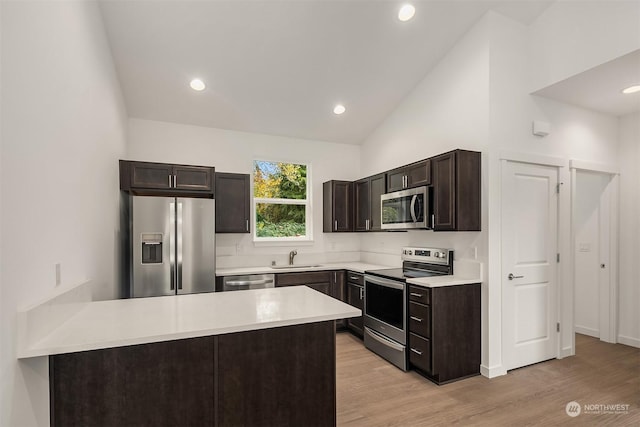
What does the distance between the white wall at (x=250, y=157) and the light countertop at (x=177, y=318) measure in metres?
2.22

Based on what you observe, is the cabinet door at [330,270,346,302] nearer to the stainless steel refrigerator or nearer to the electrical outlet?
the stainless steel refrigerator

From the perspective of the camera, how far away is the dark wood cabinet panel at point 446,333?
2988 millimetres

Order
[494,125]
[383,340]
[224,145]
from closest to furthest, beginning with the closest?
[494,125] → [383,340] → [224,145]

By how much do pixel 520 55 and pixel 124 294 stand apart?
482 cm

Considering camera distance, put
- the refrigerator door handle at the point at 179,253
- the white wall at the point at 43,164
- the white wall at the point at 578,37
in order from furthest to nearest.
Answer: the refrigerator door handle at the point at 179,253 → the white wall at the point at 578,37 → the white wall at the point at 43,164

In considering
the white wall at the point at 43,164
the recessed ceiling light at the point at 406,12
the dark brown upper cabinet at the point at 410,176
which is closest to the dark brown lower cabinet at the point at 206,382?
the white wall at the point at 43,164

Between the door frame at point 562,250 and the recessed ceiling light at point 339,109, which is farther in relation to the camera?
the recessed ceiling light at point 339,109

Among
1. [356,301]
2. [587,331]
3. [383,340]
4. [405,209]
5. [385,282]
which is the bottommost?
[587,331]

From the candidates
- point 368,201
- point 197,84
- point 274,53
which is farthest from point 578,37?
point 197,84

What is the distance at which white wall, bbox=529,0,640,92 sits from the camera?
2689 millimetres

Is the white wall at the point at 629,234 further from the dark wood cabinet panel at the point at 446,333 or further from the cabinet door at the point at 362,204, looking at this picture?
the cabinet door at the point at 362,204

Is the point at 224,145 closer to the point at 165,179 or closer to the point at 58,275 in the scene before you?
the point at 165,179

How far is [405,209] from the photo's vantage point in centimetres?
373

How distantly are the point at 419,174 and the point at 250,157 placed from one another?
2.44 meters
